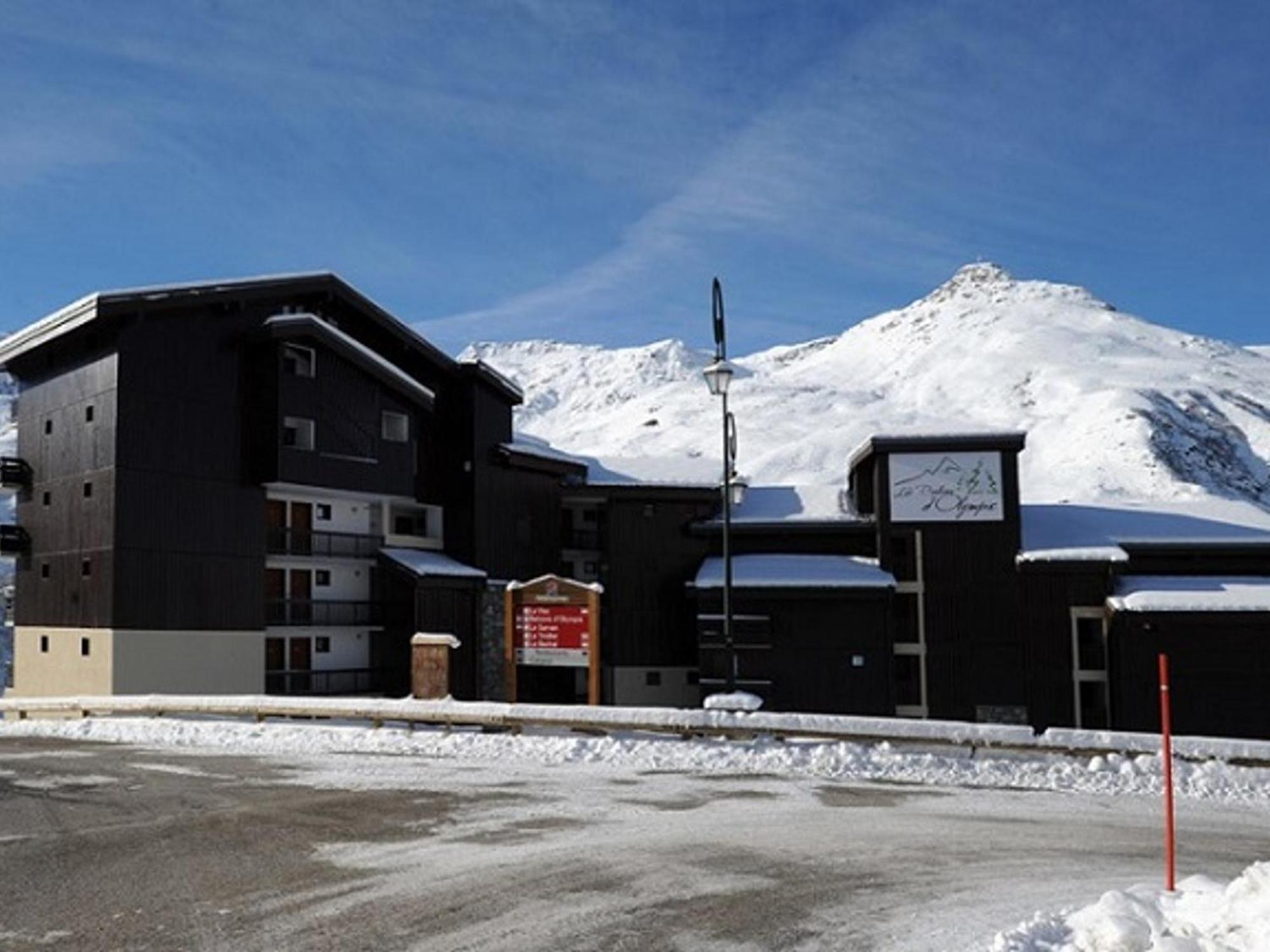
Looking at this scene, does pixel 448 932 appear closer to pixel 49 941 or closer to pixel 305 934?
pixel 305 934

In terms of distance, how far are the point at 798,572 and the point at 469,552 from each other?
12.0m

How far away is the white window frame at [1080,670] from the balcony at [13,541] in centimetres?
3408

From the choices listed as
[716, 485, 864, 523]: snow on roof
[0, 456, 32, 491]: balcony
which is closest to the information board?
[716, 485, 864, 523]: snow on roof

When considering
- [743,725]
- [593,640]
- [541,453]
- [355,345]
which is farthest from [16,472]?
[743,725]

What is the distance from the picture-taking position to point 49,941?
8.09 meters

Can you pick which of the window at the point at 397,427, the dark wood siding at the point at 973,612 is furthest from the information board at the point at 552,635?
the dark wood siding at the point at 973,612

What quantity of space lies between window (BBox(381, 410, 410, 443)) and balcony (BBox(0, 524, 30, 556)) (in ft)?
39.3

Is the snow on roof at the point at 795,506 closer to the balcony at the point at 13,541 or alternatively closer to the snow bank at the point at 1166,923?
the balcony at the point at 13,541

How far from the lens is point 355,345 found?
36.6m

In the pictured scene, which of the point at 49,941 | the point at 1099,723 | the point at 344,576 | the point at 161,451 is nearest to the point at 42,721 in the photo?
the point at 161,451

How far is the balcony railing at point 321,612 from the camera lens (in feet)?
117

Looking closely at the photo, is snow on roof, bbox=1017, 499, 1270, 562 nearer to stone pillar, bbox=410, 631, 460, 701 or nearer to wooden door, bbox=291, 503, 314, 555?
stone pillar, bbox=410, 631, 460, 701

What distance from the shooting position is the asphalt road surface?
8320 mm

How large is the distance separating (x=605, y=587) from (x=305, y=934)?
3404cm
